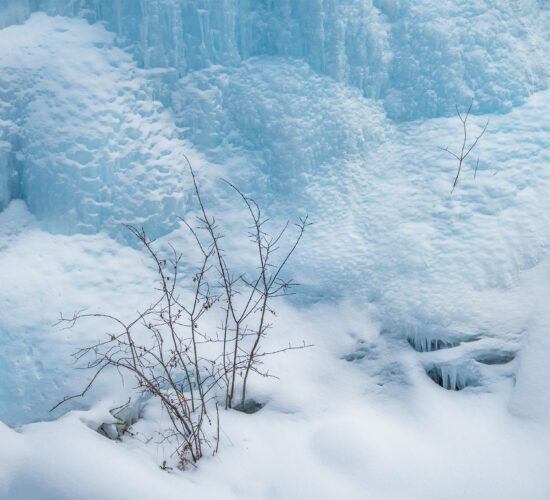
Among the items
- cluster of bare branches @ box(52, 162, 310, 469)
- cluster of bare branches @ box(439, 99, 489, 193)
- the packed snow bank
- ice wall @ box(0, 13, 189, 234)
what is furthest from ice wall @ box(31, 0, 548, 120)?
the packed snow bank

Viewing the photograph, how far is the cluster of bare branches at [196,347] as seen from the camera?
2.63 meters

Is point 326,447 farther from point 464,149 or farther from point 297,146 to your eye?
point 464,149

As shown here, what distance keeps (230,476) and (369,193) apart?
2367mm

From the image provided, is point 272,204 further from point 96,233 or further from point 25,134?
point 25,134

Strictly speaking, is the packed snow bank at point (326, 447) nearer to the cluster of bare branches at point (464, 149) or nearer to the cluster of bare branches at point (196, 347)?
the cluster of bare branches at point (196, 347)

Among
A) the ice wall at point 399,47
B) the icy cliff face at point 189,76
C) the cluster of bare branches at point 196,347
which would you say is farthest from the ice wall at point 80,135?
the ice wall at point 399,47

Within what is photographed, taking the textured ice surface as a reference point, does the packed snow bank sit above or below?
below

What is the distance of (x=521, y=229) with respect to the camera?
11.6 ft

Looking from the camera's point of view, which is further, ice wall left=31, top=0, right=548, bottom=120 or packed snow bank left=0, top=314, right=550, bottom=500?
ice wall left=31, top=0, right=548, bottom=120

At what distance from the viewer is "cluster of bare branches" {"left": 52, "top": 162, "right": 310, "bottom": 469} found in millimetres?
2631

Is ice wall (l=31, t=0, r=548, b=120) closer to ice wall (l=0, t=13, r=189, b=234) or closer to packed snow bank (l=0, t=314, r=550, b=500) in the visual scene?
ice wall (l=0, t=13, r=189, b=234)

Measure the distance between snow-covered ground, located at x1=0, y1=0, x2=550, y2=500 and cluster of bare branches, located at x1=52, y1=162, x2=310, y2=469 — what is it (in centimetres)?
11

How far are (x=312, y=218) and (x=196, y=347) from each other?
1.36 metres

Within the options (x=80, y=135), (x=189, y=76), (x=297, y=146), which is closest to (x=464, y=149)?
(x=297, y=146)
